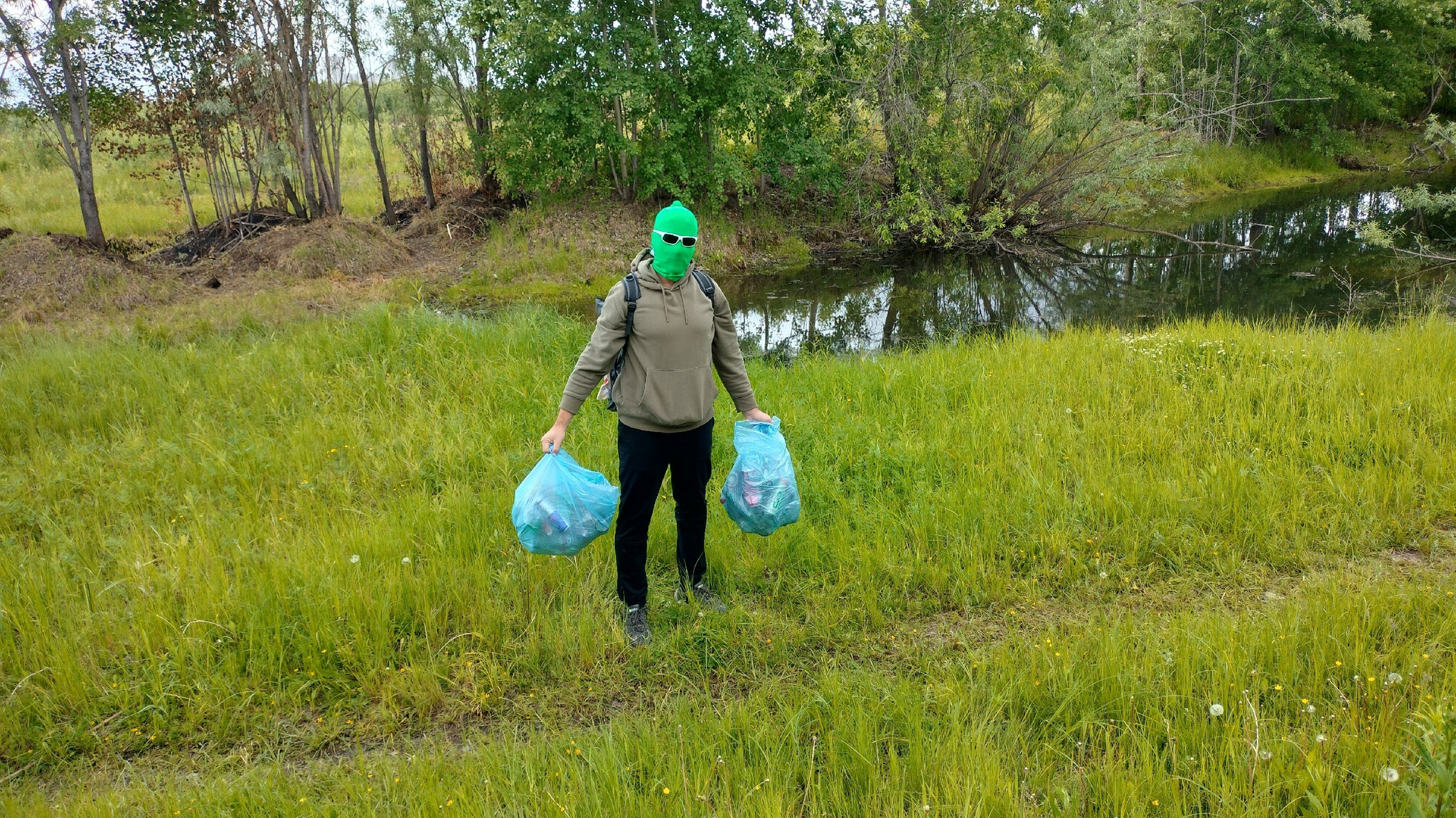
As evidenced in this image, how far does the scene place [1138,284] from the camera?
13.8 meters

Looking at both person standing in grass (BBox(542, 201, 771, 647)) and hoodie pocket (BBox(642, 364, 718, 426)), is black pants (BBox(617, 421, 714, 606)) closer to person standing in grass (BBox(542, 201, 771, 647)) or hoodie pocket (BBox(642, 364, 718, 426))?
person standing in grass (BBox(542, 201, 771, 647))

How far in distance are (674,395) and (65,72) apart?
11900mm

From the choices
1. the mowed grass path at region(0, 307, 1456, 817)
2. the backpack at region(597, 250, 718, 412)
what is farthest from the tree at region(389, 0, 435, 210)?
the backpack at region(597, 250, 718, 412)

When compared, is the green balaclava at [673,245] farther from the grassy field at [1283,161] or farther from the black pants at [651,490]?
the grassy field at [1283,161]

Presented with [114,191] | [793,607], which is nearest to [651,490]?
[793,607]

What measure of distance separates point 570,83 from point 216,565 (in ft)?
40.3

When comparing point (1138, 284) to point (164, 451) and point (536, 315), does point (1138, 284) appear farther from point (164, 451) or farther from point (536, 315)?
point (164, 451)

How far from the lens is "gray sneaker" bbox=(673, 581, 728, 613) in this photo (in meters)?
4.23

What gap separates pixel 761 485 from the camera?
153 inches

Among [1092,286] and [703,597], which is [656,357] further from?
[1092,286]

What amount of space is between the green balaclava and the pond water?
706 cm

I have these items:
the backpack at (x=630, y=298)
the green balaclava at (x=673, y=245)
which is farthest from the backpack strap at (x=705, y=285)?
the green balaclava at (x=673, y=245)

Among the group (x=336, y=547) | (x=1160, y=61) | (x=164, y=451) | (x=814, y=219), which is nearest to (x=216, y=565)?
(x=336, y=547)

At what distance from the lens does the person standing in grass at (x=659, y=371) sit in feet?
11.8
